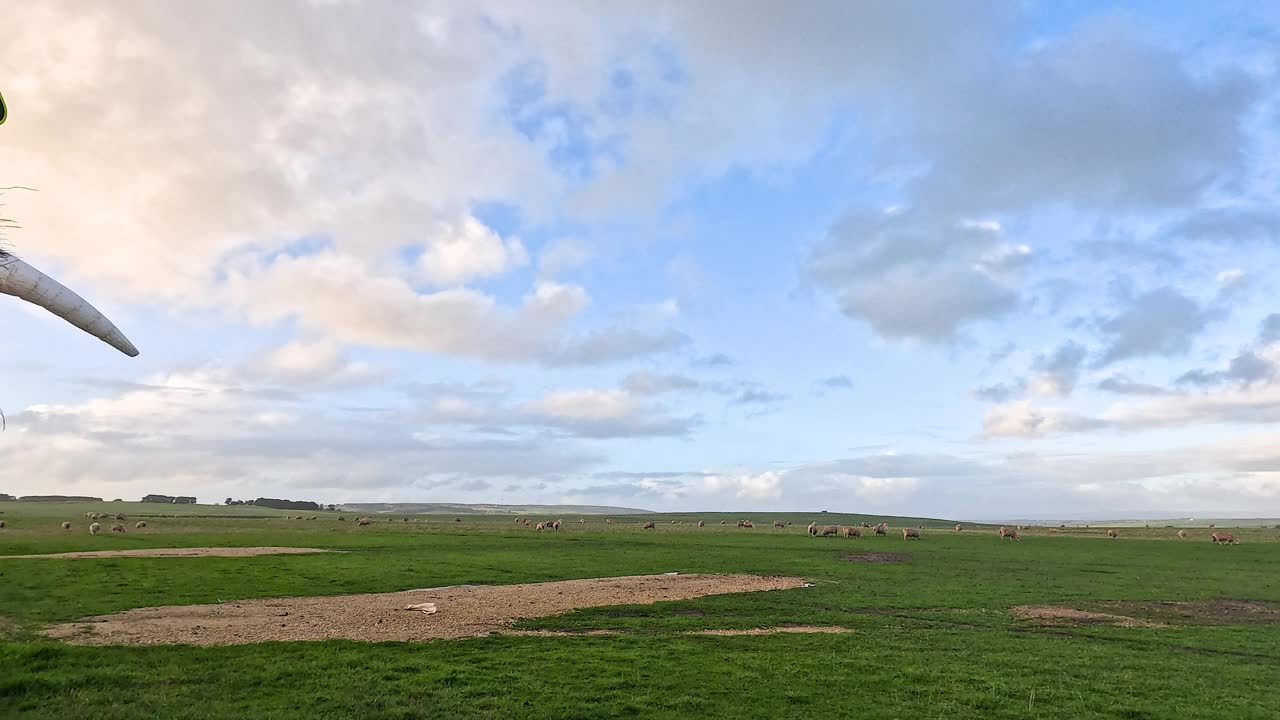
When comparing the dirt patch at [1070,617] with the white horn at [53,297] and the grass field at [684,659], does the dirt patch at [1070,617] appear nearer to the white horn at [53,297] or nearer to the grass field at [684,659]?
the grass field at [684,659]

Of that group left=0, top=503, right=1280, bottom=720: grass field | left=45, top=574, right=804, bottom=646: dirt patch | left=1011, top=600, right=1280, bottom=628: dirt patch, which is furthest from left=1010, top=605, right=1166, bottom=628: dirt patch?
left=45, top=574, right=804, bottom=646: dirt patch

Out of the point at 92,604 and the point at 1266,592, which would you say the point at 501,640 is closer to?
the point at 92,604

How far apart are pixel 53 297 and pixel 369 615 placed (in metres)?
19.7

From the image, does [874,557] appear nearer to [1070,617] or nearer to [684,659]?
[1070,617]

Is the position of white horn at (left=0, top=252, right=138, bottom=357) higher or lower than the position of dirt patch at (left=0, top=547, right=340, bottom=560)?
higher

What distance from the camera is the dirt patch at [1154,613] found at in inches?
968

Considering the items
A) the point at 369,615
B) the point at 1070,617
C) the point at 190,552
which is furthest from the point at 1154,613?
the point at 190,552

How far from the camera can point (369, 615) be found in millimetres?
22156

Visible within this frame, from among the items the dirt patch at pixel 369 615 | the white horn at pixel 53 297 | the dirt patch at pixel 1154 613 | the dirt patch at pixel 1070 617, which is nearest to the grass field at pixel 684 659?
the dirt patch at pixel 1154 613

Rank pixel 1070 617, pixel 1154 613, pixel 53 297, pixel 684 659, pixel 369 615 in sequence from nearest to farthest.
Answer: pixel 53 297, pixel 684 659, pixel 369 615, pixel 1070 617, pixel 1154 613

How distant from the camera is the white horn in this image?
5.00m

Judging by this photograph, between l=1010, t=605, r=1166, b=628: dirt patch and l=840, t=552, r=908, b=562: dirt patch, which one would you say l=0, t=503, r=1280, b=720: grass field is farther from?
l=840, t=552, r=908, b=562: dirt patch

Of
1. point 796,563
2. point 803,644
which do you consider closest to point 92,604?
point 803,644

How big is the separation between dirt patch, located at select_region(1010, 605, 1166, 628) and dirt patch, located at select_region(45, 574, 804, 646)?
982cm
